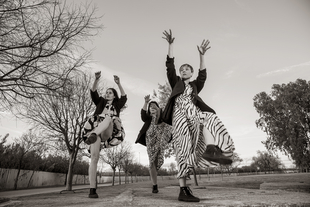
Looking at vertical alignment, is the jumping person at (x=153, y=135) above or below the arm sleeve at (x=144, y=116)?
below

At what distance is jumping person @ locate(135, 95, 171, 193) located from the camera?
13.9 feet

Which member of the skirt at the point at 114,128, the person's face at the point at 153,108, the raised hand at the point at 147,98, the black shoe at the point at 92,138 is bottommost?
the black shoe at the point at 92,138

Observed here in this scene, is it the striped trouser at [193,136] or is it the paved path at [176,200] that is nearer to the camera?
the paved path at [176,200]

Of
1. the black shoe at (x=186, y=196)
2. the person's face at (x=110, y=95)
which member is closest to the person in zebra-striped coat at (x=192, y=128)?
the black shoe at (x=186, y=196)

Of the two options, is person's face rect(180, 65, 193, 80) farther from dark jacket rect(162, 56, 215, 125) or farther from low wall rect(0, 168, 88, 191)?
low wall rect(0, 168, 88, 191)

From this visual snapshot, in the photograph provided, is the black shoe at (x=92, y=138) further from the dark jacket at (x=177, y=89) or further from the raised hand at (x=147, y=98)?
the raised hand at (x=147, y=98)

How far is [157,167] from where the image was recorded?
4.29 meters

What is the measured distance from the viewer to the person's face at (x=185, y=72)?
11.1 feet

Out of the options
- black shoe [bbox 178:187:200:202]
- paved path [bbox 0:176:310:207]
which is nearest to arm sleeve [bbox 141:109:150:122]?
paved path [bbox 0:176:310:207]

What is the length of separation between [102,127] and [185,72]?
168 centimetres

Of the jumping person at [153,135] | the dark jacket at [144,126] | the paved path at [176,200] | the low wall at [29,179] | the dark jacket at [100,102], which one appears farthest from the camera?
the low wall at [29,179]

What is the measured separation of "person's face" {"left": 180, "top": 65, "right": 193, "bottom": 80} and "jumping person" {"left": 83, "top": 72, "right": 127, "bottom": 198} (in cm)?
130

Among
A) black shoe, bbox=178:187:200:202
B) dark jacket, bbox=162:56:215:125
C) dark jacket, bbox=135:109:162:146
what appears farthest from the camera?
dark jacket, bbox=135:109:162:146

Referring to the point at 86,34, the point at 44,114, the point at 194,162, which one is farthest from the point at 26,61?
the point at 44,114
